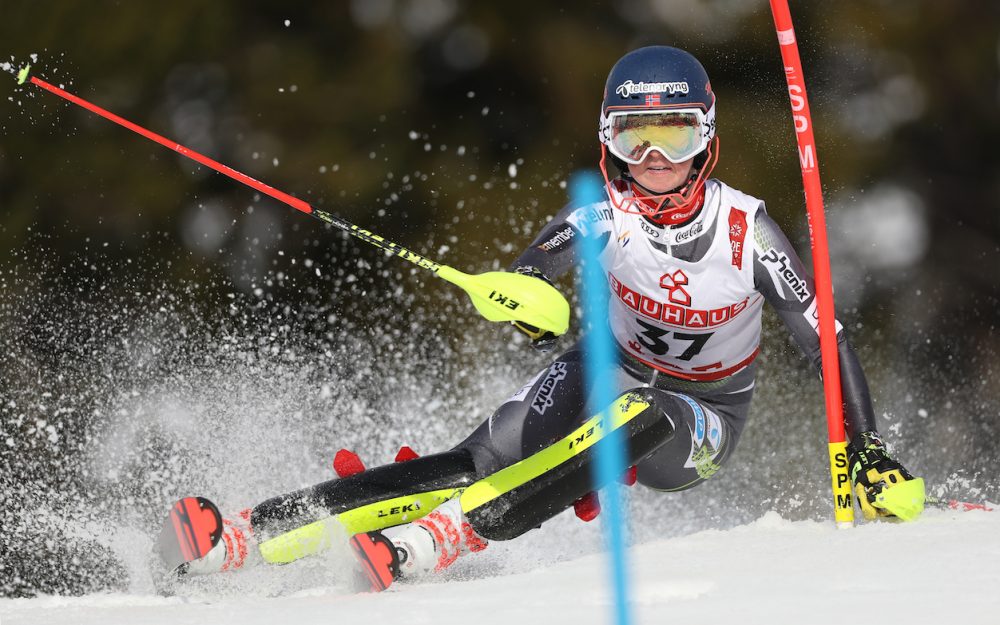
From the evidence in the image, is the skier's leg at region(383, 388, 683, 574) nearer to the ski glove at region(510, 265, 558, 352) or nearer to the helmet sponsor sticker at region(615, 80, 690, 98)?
the ski glove at region(510, 265, 558, 352)

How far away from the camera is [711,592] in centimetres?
268

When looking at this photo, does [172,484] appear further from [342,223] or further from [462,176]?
[462,176]

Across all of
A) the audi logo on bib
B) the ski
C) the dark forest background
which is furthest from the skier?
the dark forest background

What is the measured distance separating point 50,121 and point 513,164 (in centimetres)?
330

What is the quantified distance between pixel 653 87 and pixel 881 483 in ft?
3.82

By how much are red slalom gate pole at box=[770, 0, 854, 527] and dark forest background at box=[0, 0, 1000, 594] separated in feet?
13.9

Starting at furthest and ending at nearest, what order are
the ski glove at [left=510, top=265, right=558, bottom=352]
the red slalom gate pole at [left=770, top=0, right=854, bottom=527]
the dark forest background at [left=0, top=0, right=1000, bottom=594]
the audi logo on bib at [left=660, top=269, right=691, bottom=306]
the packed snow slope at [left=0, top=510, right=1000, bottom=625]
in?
the dark forest background at [left=0, top=0, right=1000, bottom=594] < the audi logo on bib at [left=660, top=269, right=691, bottom=306] < the red slalom gate pole at [left=770, top=0, right=854, bottom=527] < the ski glove at [left=510, top=265, right=558, bottom=352] < the packed snow slope at [left=0, top=510, right=1000, bottom=625]

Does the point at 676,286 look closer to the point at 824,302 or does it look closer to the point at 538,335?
the point at 824,302

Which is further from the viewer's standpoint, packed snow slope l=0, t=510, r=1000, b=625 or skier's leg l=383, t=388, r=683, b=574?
skier's leg l=383, t=388, r=683, b=574

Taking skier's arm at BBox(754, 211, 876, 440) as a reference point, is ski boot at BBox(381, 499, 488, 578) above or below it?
below

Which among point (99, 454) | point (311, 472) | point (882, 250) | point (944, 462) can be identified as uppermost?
point (882, 250)

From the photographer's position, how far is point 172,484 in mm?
5055

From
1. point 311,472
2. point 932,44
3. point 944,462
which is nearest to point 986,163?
point 932,44

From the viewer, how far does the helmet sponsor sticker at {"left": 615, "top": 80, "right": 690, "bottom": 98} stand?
3.36 m
